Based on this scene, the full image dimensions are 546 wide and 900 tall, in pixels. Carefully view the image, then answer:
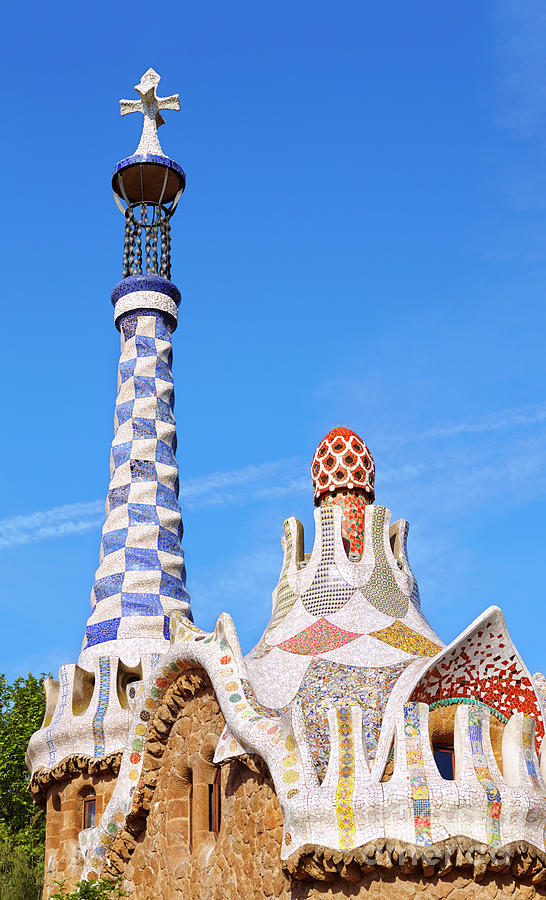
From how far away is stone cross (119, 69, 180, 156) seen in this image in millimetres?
16922

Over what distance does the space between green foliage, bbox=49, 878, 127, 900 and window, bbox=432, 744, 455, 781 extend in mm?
3141

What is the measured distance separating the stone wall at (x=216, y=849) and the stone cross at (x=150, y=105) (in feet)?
30.3

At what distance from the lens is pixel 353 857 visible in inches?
316

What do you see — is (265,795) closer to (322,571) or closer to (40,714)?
(322,571)

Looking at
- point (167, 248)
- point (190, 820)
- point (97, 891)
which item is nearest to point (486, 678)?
point (190, 820)

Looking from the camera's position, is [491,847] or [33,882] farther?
[33,882]

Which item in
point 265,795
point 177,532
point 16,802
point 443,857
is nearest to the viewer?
point 443,857

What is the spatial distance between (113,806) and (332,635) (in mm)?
2537

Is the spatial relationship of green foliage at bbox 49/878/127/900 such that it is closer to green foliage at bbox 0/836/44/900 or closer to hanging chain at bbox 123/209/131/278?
green foliage at bbox 0/836/44/900

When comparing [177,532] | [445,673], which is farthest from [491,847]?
[177,532]

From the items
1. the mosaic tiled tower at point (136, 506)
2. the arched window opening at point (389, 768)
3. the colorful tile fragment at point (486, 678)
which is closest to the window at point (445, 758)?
the colorful tile fragment at point (486, 678)

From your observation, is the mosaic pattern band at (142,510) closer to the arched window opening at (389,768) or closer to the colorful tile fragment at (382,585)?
the colorful tile fragment at (382,585)

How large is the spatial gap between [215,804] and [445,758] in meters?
2.05

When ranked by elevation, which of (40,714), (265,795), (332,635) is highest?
(40,714)
